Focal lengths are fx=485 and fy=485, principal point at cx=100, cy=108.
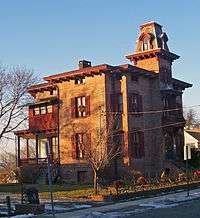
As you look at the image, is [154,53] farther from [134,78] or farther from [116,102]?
[116,102]

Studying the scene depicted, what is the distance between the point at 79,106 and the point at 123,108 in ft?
13.6

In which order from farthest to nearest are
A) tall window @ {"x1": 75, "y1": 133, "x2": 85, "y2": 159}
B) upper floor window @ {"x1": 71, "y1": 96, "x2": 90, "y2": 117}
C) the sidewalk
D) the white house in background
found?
the white house in background < upper floor window @ {"x1": 71, "y1": 96, "x2": 90, "y2": 117} < tall window @ {"x1": 75, "y1": 133, "x2": 85, "y2": 159} < the sidewalk

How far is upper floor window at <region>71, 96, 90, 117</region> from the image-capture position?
41.8 meters

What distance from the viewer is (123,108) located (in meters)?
40.7

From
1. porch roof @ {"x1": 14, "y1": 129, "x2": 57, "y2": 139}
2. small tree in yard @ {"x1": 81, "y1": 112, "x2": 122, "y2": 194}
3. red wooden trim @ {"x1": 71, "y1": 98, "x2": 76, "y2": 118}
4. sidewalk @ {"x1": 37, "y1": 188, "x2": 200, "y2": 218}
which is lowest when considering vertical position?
sidewalk @ {"x1": 37, "y1": 188, "x2": 200, "y2": 218}

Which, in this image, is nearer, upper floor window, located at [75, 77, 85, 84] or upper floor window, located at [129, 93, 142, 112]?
upper floor window, located at [129, 93, 142, 112]

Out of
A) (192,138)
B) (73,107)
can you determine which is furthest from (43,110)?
(192,138)

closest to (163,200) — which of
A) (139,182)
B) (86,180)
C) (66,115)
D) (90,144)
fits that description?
(139,182)

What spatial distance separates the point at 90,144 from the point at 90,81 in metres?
6.14

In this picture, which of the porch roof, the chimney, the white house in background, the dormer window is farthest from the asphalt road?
the white house in background

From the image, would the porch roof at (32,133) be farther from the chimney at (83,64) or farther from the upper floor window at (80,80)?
the chimney at (83,64)

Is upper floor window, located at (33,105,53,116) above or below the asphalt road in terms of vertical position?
above

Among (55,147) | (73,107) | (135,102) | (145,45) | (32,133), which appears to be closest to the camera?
(135,102)

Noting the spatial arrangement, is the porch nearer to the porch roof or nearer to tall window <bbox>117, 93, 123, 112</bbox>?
the porch roof
